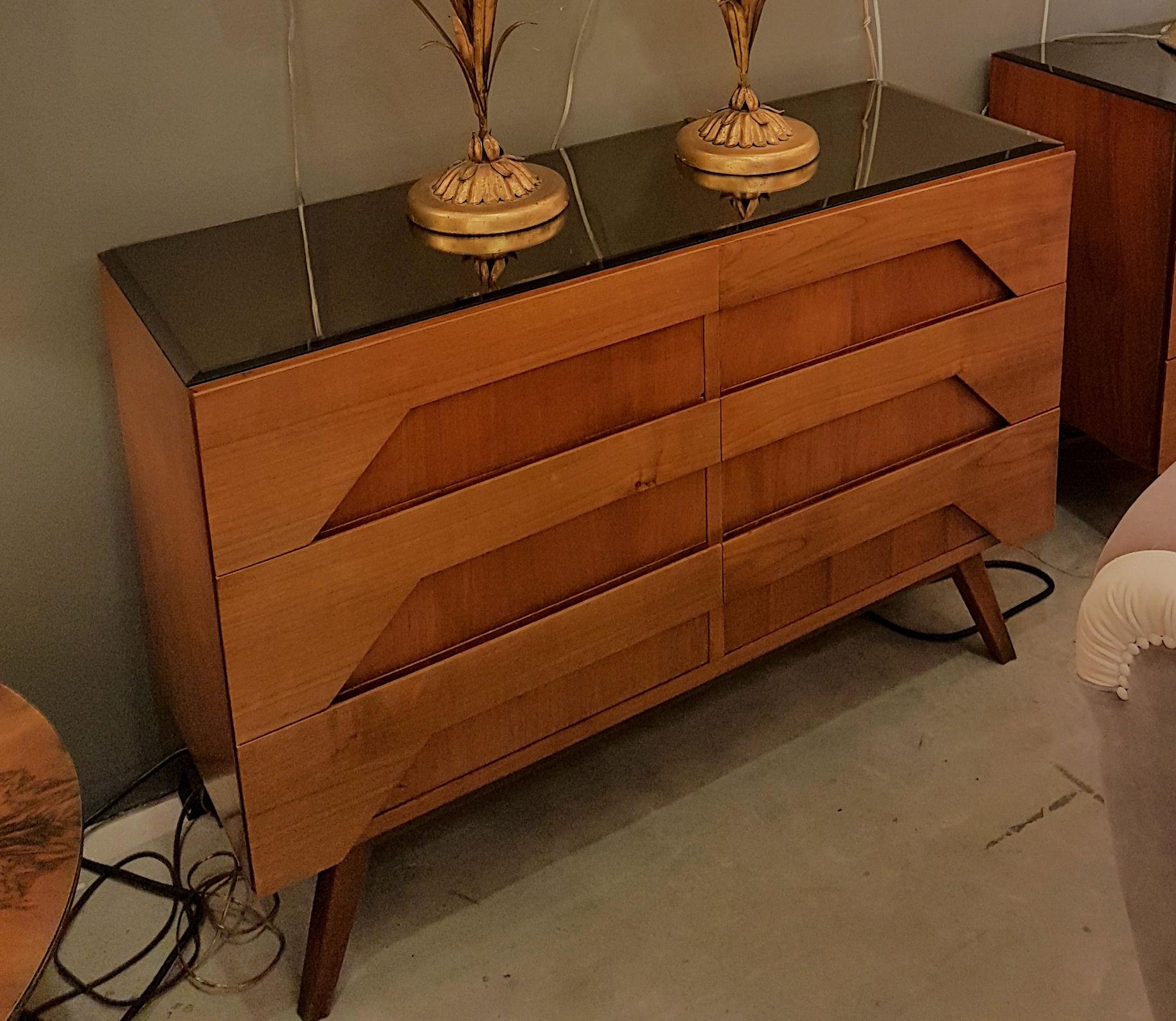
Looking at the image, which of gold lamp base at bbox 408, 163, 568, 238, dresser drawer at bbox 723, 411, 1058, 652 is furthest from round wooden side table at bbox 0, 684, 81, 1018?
dresser drawer at bbox 723, 411, 1058, 652

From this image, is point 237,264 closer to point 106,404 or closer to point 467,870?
point 106,404

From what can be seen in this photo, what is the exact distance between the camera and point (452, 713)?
130cm

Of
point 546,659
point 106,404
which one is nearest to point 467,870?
point 546,659

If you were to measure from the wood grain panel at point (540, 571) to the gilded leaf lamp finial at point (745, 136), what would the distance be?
348 millimetres

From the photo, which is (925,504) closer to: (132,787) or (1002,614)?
(1002,614)

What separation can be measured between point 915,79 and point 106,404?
3.81 ft

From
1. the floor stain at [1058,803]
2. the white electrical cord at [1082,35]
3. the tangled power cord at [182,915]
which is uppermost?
the white electrical cord at [1082,35]

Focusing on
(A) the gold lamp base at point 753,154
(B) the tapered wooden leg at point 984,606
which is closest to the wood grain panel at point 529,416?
(A) the gold lamp base at point 753,154

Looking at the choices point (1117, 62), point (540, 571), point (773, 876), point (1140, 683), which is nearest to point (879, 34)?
point (1117, 62)

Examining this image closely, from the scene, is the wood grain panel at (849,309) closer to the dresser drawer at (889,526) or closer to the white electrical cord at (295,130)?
the dresser drawer at (889,526)

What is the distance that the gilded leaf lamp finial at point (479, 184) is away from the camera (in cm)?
130

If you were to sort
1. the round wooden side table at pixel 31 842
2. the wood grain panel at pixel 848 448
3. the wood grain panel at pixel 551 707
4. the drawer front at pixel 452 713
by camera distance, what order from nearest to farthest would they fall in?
the round wooden side table at pixel 31 842, the drawer front at pixel 452 713, the wood grain panel at pixel 551 707, the wood grain panel at pixel 848 448

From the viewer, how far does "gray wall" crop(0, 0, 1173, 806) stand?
1286 mm

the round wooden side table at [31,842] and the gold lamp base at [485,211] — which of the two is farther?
the gold lamp base at [485,211]
